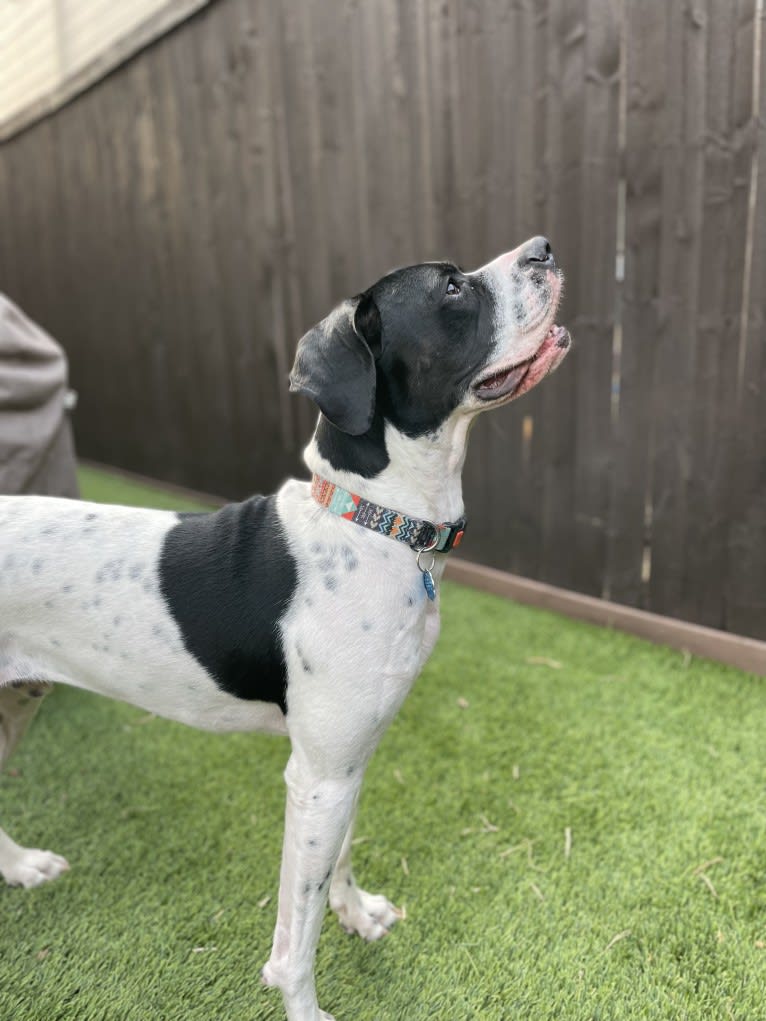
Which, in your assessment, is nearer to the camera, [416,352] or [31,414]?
[416,352]

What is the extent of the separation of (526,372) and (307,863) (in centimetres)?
117

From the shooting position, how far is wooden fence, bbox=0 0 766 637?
2916 millimetres

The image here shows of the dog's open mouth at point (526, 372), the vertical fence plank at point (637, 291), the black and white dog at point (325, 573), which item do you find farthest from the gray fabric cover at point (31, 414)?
the vertical fence plank at point (637, 291)

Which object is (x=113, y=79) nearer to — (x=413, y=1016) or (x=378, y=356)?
(x=378, y=356)

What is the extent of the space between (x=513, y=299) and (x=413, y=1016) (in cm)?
162

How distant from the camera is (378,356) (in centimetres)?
175

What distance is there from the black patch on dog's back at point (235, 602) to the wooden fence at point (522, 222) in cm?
206

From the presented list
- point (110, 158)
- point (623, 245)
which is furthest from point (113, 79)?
point (623, 245)

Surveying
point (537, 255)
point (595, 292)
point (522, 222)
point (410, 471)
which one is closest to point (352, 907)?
point (410, 471)

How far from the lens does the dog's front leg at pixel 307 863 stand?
168 centimetres

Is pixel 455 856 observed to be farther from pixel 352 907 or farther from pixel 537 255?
pixel 537 255

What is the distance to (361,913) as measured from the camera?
6.54 feet

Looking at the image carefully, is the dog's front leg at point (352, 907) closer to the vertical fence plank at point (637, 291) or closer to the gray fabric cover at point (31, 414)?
the gray fabric cover at point (31, 414)

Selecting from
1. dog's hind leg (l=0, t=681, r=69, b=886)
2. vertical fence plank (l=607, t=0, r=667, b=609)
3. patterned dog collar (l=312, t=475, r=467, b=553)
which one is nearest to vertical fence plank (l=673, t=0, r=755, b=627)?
vertical fence plank (l=607, t=0, r=667, b=609)
